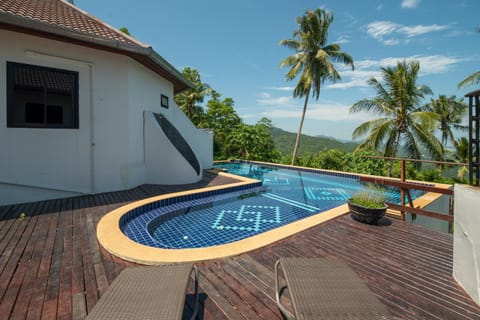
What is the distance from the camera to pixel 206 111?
2086 centimetres

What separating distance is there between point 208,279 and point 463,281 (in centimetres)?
278

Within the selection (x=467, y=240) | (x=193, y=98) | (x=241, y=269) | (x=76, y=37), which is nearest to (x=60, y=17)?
(x=76, y=37)

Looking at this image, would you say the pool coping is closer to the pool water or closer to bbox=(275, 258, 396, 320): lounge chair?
the pool water

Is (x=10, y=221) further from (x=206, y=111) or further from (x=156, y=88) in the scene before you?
(x=206, y=111)

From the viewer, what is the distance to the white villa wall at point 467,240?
2064 millimetres

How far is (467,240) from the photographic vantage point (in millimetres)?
2246

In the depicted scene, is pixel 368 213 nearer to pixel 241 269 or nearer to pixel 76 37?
pixel 241 269

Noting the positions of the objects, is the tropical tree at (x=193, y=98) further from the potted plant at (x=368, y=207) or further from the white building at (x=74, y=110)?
the potted plant at (x=368, y=207)

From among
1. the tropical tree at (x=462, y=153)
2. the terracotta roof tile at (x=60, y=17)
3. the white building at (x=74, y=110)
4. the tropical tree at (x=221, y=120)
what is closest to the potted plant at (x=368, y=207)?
the white building at (x=74, y=110)

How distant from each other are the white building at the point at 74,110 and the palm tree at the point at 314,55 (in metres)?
11.6

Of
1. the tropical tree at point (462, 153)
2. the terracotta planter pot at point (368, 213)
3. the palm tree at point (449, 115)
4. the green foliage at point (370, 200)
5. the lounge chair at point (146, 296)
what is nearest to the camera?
the lounge chair at point (146, 296)

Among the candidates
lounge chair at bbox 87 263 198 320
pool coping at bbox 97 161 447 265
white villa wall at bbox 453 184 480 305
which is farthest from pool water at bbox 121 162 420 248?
white villa wall at bbox 453 184 480 305

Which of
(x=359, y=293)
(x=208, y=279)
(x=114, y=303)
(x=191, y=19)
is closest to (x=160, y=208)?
(x=208, y=279)

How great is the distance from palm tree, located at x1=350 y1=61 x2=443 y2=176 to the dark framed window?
13.8m
